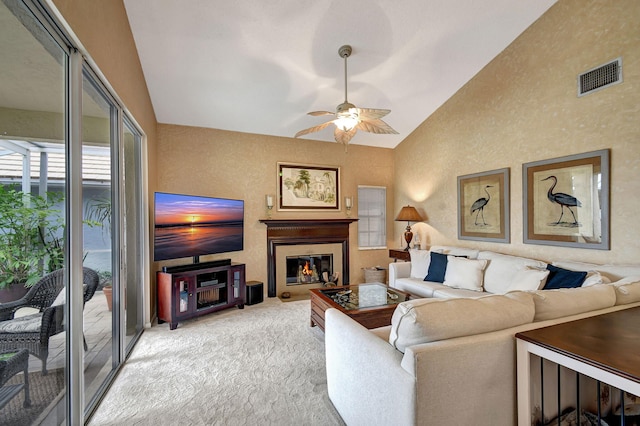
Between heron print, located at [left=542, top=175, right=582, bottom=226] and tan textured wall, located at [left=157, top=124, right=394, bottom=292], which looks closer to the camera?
heron print, located at [left=542, top=175, right=582, bottom=226]

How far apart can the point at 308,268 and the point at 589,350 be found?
13.1ft

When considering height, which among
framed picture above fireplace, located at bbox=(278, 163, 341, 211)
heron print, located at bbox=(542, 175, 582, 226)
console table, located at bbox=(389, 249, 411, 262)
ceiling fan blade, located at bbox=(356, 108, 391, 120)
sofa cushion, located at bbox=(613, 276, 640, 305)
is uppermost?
ceiling fan blade, located at bbox=(356, 108, 391, 120)

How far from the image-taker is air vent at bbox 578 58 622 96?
2500mm

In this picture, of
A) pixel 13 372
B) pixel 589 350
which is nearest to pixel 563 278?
pixel 589 350

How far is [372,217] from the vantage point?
17.7 feet

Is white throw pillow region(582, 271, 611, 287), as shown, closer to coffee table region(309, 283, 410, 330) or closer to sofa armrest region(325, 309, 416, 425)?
coffee table region(309, 283, 410, 330)

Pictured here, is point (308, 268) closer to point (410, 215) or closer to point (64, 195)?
point (410, 215)

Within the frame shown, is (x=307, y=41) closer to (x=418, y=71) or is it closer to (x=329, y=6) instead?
(x=329, y=6)

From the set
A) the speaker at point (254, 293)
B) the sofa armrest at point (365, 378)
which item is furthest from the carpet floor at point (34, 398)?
the speaker at point (254, 293)

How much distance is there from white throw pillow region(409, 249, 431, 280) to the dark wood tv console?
2460 millimetres

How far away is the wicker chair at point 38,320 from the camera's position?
1138 millimetres

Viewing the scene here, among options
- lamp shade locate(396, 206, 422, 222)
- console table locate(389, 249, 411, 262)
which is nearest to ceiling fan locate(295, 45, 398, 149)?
lamp shade locate(396, 206, 422, 222)

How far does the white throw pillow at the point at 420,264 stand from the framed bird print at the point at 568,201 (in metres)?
1.20

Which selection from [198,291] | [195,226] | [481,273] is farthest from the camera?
[195,226]
